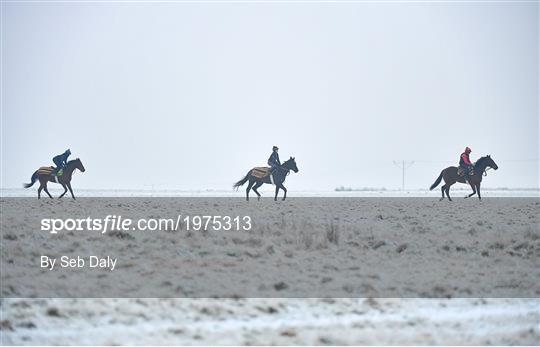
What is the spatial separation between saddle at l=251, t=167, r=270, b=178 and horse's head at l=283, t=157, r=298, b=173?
136cm

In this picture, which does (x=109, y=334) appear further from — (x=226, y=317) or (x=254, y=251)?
(x=254, y=251)

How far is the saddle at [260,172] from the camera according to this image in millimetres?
43500

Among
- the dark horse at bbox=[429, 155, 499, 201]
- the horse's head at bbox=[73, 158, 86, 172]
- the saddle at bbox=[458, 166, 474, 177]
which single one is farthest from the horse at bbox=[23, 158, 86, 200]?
the saddle at bbox=[458, 166, 474, 177]

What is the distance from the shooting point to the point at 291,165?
42.3 m

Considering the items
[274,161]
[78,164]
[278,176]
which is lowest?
[278,176]

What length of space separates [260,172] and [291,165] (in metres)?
2.37

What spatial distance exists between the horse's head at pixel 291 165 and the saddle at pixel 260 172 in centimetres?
136

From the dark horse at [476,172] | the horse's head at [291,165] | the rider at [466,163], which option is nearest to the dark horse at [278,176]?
the horse's head at [291,165]

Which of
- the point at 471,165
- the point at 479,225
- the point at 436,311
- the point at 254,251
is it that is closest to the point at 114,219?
the point at 254,251

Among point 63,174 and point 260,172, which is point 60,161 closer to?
point 63,174

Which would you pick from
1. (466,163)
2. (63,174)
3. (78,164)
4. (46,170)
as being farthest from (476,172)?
(46,170)

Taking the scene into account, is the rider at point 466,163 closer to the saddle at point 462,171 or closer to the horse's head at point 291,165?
the saddle at point 462,171

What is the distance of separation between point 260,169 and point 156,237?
2297 cm

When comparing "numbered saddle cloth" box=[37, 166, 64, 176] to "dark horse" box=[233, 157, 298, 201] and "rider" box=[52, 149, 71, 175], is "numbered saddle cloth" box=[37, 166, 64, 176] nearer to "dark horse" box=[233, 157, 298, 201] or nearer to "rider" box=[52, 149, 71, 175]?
"rider" box=[52, 149, 71, 175]
